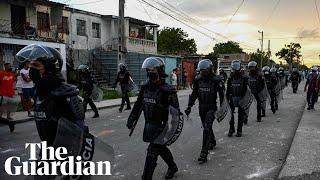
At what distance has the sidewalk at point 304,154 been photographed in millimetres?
6914

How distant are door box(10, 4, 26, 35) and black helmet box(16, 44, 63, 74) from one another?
24310 millimetres

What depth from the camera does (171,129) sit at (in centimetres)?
621

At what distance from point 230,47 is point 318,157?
105298 millimetres

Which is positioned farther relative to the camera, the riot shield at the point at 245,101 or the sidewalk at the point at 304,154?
the riot shield at the point at 245,101

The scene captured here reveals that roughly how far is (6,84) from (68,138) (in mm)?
8449

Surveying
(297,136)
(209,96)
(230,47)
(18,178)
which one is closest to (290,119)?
(297,136)

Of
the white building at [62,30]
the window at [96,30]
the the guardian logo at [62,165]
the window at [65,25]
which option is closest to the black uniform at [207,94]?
the the guardian logo at [62,165]

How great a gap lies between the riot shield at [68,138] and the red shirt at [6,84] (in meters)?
8.10

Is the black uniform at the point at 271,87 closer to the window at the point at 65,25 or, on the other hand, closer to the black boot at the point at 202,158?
the black boot at the point at 202,158

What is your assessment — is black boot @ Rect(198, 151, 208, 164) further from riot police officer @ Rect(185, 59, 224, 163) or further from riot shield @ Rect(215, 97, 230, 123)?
riot shield @ Rect(215, 97, 230, 123)

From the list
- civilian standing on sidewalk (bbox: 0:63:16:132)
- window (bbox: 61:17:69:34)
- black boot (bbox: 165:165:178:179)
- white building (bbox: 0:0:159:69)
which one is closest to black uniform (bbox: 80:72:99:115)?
civilian standing on sidewalk (bbox: 0:63:16:132)

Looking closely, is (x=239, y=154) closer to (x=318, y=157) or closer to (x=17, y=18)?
(x=318, y=157)

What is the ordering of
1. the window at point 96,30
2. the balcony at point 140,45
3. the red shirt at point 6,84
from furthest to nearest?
the balcony at point 140,45 < the window at point 96,30 < the red shirt at point 6,84

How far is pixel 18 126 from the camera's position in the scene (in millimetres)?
12586
